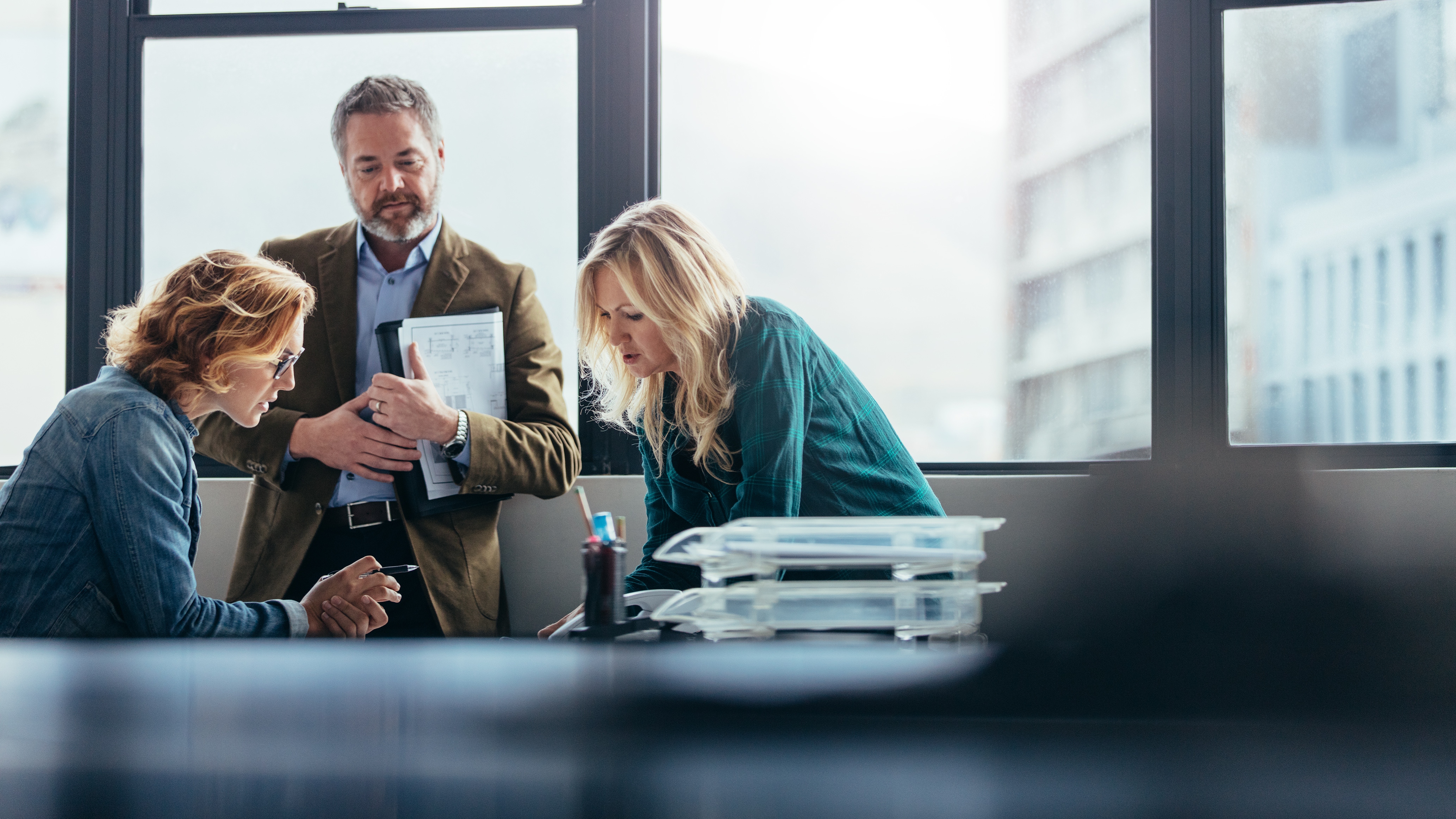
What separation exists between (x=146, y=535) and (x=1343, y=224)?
2792 millimetres

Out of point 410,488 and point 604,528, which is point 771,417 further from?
point 410,488

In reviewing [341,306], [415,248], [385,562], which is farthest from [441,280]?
[385,562]

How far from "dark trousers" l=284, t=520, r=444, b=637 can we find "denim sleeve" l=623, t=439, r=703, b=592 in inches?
27.3

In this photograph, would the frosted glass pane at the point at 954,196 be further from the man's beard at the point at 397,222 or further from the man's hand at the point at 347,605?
the man's hand at the point at 347,605

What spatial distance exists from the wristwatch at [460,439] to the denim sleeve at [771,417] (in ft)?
2.54

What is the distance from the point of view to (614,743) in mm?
584

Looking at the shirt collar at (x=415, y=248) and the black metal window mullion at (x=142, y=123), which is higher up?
the black metal window mullion at (x=142, y=123)

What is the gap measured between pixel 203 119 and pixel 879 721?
113 inches

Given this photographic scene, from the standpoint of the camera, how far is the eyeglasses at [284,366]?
1597mm

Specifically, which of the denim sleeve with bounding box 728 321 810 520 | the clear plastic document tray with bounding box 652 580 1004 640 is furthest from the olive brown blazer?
the clear plastic document tray with bounding box 652 580 1004 640

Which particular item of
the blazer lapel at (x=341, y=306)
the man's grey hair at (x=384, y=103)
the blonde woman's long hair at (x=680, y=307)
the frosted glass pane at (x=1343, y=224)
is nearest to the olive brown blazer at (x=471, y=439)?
the blazer lapel at (x=341, y=306)

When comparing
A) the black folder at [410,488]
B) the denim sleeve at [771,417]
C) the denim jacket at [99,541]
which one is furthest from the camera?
the black folder at [410,488]

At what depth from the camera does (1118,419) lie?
259 cm

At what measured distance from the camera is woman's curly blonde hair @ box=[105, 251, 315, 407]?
57.2 inches
